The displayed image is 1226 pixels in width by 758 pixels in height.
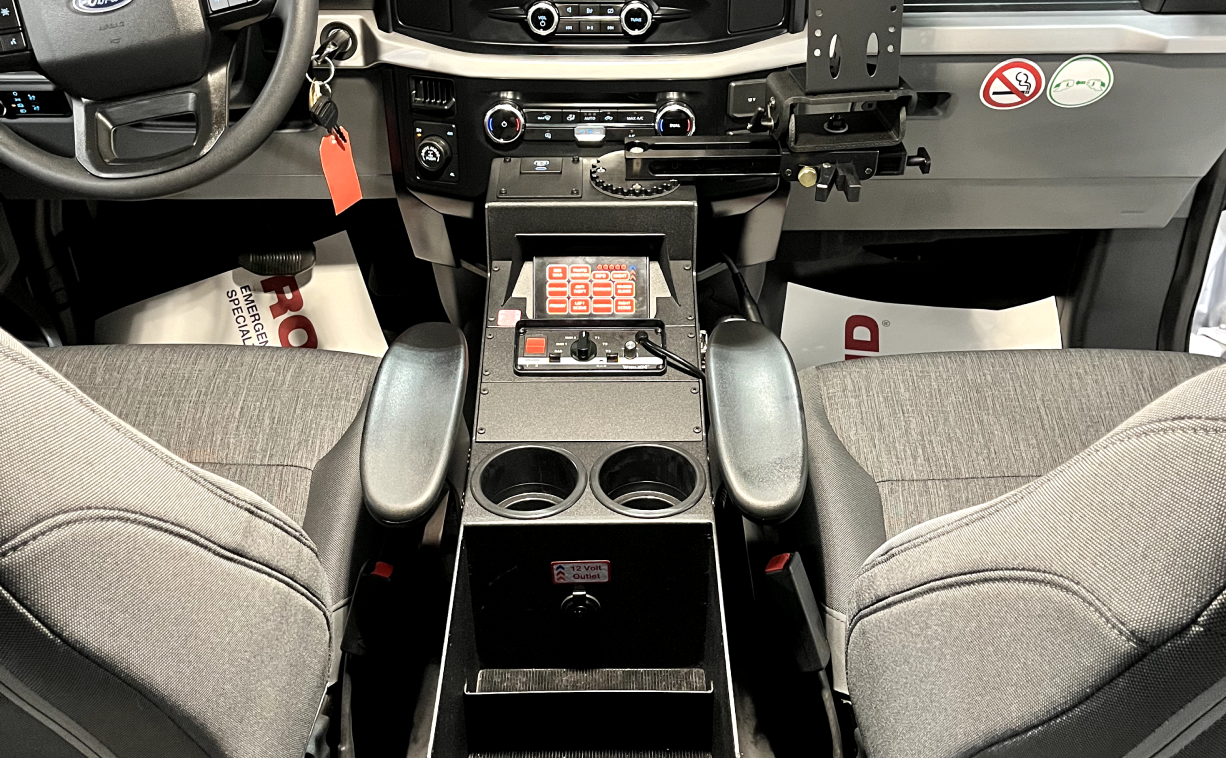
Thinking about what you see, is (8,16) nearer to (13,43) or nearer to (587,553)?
(13,43)

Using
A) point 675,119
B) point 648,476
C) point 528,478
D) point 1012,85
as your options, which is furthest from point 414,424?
point 1012,85

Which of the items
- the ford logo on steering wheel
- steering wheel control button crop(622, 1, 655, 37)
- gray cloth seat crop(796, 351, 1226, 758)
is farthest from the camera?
steering wheel control button crop(622, 1, 655, 37)

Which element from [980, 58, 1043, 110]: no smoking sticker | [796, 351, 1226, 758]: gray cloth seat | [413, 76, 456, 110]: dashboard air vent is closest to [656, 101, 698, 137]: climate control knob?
[413, 76, 456, 110]: dashboard air vent

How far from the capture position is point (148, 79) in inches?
43.1

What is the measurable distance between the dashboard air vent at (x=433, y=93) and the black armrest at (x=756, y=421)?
0.50 m

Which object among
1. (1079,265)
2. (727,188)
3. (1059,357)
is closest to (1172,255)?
(1079,265)

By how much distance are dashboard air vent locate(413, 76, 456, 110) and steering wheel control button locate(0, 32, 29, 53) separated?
17.4 inches

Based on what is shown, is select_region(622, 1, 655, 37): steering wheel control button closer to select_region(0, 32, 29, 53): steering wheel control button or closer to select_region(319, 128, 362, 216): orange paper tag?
select_region(319, 128, 362, 216): orange paper tag

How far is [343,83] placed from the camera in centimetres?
133

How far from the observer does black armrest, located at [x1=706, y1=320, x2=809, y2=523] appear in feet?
2.99

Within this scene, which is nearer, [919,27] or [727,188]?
[919,27]

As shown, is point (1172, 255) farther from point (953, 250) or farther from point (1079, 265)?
point (953, 250)

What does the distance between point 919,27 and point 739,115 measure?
0.83 feet

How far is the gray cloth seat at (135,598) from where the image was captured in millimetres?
468
